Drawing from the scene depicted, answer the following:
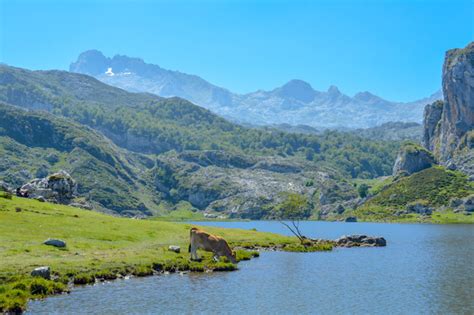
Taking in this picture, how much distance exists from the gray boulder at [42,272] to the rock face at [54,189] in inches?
3087

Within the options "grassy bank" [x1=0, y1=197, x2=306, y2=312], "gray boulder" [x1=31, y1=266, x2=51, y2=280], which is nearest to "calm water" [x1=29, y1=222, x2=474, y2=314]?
"grassy bank" [x1=0, y1=197, x2=306, y2=312]

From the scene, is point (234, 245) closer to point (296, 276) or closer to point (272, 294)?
point (296, 276)

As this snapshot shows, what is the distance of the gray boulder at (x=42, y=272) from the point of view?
48.1 m

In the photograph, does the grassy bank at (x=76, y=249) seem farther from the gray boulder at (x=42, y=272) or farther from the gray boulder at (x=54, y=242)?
the gray boulder at (x=54, y=242)

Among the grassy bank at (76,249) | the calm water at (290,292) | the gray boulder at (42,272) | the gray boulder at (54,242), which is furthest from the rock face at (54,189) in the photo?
the gray boulder at (42,272)

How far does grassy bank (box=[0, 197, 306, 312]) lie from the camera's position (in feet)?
153

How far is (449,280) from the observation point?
5984cm

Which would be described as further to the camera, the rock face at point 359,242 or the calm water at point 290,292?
the rock face at point 359,242

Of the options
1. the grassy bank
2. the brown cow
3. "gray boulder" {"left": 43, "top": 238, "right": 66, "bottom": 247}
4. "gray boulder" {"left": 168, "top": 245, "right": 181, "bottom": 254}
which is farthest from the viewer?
"gray boulder" {"left": 168, "top": 245, "right": 181, "bottom": 254}

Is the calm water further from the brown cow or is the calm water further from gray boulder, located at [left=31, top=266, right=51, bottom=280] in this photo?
gray boulder, located at [left=31, top=266, right=51, bottom=280]

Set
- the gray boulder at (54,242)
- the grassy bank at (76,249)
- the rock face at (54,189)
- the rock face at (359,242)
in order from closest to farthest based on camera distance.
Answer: the grassy bank at (76,249) → the gray boulder at (54,242) → the rock face at (359,242) → the rock face at (54,189)

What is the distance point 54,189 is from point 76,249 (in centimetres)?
7055

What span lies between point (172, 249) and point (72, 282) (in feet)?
73.9

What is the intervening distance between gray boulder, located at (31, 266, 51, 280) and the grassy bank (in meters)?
0.61
